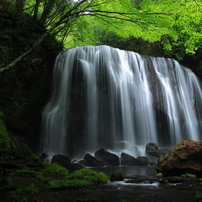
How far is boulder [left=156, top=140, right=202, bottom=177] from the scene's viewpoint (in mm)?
7062

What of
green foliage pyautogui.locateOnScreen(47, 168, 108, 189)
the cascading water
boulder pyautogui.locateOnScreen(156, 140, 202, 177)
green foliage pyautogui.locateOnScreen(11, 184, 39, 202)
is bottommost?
green foliage pyautogui.locateOnScreen(11, 184, 39, 202)

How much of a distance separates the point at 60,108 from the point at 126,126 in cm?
528

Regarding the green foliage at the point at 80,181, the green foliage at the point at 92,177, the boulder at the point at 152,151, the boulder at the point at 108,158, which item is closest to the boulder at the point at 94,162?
the boulder at the point at 108,158

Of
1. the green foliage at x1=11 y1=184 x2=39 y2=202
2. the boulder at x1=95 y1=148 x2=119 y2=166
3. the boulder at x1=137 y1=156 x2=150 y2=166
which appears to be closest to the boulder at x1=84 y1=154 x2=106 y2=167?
the boulder at x1=95 y1=148 x2=119 y2=166

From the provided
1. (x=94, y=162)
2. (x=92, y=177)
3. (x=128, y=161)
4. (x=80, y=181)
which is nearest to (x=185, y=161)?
(x=92, y=177)

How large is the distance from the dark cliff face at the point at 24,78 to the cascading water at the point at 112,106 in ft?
2.77

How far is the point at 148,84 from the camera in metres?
17.7

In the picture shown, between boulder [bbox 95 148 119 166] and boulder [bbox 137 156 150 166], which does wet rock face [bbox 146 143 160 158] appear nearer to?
boulder [bbox 137 156 150 166]

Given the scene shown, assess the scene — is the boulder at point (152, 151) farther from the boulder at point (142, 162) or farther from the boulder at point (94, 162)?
the boulder at point (94, 162)

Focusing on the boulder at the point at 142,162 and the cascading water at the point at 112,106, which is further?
the cascading water at the point at 112,106

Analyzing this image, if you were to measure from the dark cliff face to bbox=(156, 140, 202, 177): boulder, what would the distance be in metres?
9.99

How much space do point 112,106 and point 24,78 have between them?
6800 mm

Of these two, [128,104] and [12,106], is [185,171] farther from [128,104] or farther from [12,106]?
[12,106]

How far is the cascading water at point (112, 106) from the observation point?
14867mm
